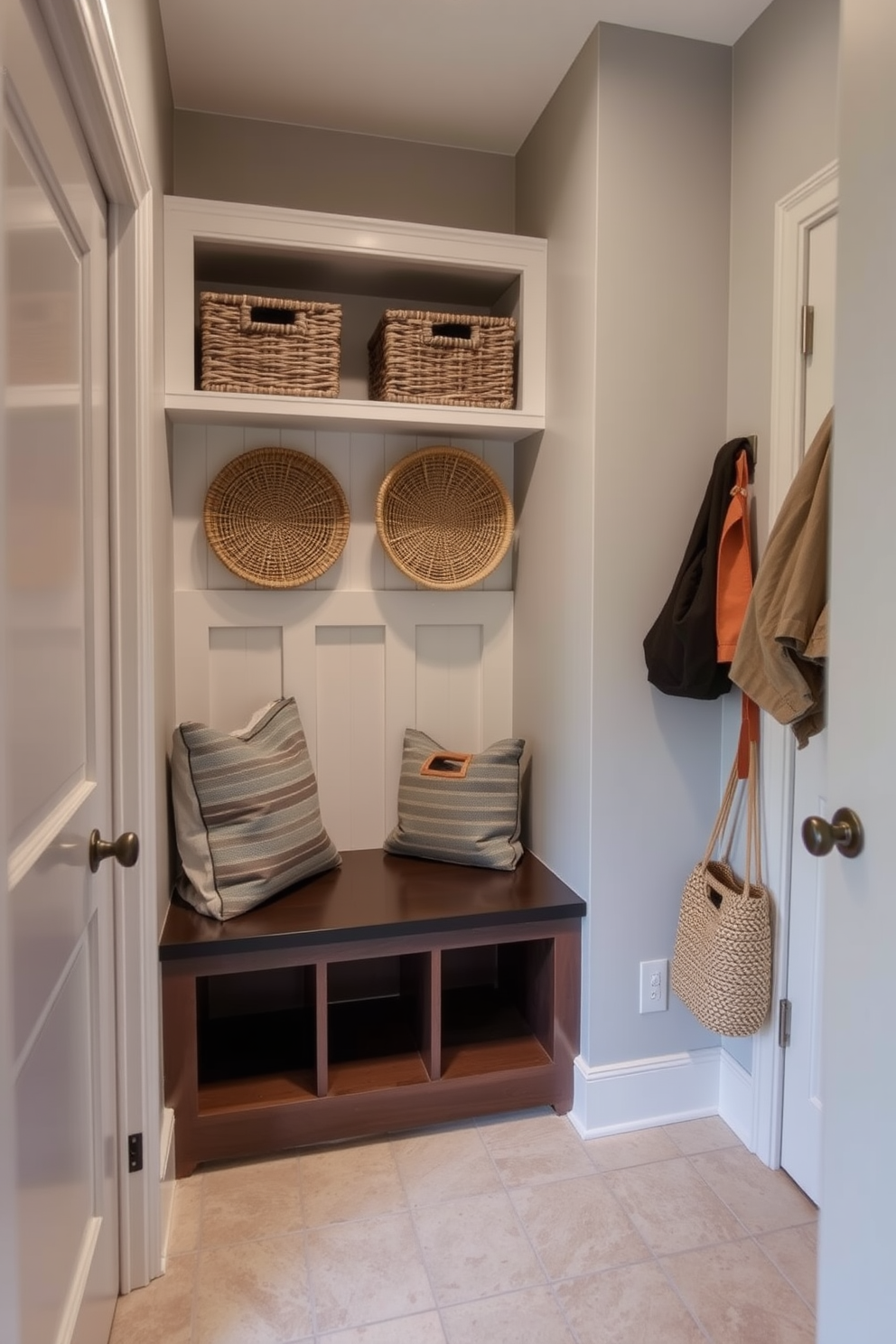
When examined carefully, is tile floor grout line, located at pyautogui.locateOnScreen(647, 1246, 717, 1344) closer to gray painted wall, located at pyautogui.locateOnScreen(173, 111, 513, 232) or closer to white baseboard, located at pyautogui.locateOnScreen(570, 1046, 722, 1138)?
white baseboard, located at pyautogui.locateOnScreen(570, 1046, 722, 1138)

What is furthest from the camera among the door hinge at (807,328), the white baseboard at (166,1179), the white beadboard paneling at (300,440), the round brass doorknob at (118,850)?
the white beadboard paneling at (300,440)

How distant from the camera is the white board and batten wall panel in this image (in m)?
2.37

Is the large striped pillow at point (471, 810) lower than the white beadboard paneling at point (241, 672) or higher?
lower

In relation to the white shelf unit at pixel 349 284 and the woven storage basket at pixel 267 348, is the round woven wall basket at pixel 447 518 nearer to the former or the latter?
the white shelf unit at pixel 349 284

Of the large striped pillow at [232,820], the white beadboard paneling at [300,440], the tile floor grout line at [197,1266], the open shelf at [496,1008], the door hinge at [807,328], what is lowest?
the tile floor grout line at [197,1266]

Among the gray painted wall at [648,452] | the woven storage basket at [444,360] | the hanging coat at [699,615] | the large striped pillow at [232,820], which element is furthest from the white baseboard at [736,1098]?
the woven storage basket at [444,360]

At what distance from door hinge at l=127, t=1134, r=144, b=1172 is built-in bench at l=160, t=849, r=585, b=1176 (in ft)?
0.90

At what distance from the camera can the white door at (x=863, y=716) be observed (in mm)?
1022

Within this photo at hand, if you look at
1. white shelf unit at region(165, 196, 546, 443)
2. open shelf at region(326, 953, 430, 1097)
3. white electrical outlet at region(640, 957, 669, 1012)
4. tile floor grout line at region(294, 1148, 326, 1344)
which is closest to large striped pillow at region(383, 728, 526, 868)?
open shelf at region(326, 953, 430, 1097)

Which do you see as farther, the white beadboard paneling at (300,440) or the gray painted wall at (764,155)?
the white beadboard paneling at (300,440)

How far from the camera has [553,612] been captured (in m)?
2.30

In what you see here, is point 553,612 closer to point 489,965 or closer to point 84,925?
point 489,965

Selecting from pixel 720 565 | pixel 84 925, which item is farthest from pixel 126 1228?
pixel 720 565

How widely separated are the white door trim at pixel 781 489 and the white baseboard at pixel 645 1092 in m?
0.17
